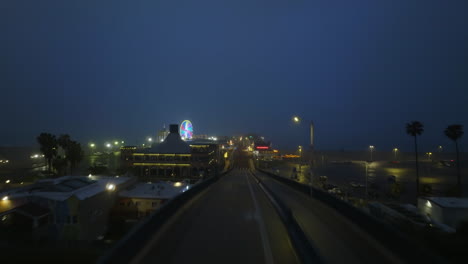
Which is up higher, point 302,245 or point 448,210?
point 302,245

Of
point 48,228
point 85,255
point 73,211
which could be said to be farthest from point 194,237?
point 48,228

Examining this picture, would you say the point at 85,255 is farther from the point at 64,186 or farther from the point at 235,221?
the point at 64,186

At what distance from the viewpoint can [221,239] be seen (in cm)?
702

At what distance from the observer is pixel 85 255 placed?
5.14m

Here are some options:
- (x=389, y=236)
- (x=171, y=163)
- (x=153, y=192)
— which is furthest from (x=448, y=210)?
(x=171, y=163)

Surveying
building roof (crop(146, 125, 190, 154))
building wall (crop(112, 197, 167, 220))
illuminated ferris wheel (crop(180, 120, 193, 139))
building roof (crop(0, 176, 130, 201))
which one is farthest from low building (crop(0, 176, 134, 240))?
illuminated ferris wheel (crop(180, 120, 193, 139))

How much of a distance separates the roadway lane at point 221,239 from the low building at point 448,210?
1970 centimetres

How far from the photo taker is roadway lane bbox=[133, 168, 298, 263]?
5.77 metres

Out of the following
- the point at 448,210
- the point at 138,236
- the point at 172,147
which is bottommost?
the point at 448,210

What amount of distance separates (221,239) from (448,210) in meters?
23.4

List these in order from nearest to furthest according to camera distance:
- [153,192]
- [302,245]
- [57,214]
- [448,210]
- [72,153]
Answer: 1. [302,245]
2. [448,210]
3. [57,214]
4. [153,192]
5. [72,153]

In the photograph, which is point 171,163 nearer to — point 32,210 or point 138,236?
point 32,210

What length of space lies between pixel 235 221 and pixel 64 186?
85.2ft

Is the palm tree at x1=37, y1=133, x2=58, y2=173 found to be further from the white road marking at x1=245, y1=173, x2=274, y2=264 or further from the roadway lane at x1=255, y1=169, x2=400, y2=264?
the roadway lane at x1=255, y1=169, x2=400, y2=264
